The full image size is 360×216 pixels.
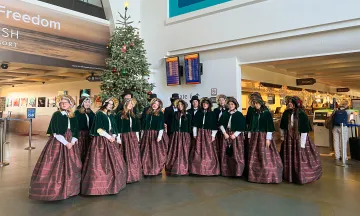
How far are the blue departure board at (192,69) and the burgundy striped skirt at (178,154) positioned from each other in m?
2.76

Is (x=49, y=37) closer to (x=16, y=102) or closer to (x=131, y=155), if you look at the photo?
(x=131, y=155)

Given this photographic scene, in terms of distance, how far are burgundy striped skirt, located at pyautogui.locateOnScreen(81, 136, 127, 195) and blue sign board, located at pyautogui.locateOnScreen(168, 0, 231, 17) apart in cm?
535

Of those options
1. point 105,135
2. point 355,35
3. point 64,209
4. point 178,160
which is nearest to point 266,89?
point 355,35

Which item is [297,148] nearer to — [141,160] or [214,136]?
[214,136]

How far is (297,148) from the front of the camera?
4684mm

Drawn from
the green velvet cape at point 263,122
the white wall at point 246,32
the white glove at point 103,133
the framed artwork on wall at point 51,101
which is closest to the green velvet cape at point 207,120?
the green velvet cape at point 263,122

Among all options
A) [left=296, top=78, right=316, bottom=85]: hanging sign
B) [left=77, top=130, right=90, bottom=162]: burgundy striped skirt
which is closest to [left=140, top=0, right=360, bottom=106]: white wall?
[left=296, top=78, right=316, bottom=85]: hanging sign

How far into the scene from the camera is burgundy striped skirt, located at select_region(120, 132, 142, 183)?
4.79m

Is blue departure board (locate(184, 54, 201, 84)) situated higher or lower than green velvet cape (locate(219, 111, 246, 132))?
higher

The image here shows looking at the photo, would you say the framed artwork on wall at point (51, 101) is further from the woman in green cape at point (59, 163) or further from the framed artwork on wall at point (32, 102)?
the woman in green cape at point (59, 163)

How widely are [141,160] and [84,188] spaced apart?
4.74ft

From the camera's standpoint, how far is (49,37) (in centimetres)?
717

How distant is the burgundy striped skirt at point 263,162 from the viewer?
4.66 meters

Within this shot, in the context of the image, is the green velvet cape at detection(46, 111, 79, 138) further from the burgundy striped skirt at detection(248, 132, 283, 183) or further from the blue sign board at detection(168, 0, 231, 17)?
the blue sign board at detection(168, 0, 231, 17)
